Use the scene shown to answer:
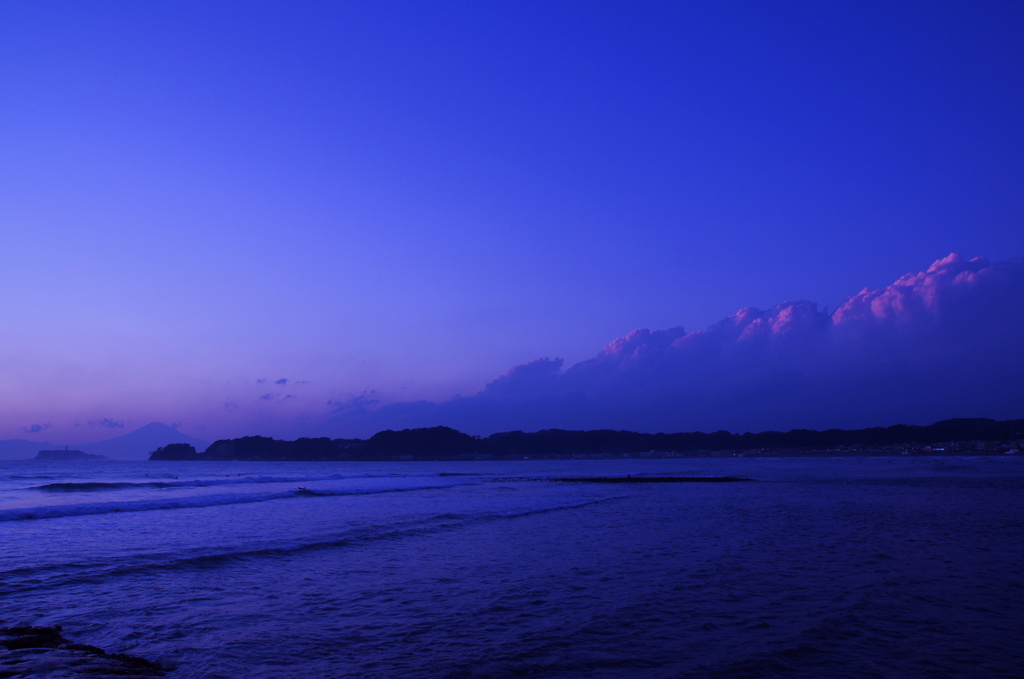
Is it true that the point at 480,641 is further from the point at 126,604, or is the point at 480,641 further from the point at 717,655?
the point at 126,604

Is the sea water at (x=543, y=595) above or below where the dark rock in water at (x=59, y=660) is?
below

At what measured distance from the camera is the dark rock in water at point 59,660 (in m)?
7.92

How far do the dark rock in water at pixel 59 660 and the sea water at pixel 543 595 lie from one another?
1.35 ft

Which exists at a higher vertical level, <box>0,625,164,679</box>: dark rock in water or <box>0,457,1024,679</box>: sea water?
<box>0,625,164,679</box>: dark rock in water

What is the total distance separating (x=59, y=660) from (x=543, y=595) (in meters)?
7.96

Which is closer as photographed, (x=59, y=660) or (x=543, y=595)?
(x=59, y=660)

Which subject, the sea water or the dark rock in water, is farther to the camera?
the sea water

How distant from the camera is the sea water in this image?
8.62 meters

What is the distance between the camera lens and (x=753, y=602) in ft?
37.9

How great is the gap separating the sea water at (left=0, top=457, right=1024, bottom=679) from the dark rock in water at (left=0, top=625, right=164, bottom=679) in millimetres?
411

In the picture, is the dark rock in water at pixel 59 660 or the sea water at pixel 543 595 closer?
the dark rock in water at pixel 59 660

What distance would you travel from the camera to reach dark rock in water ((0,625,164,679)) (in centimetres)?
792

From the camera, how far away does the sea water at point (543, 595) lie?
862 centimetres

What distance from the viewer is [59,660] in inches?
331
